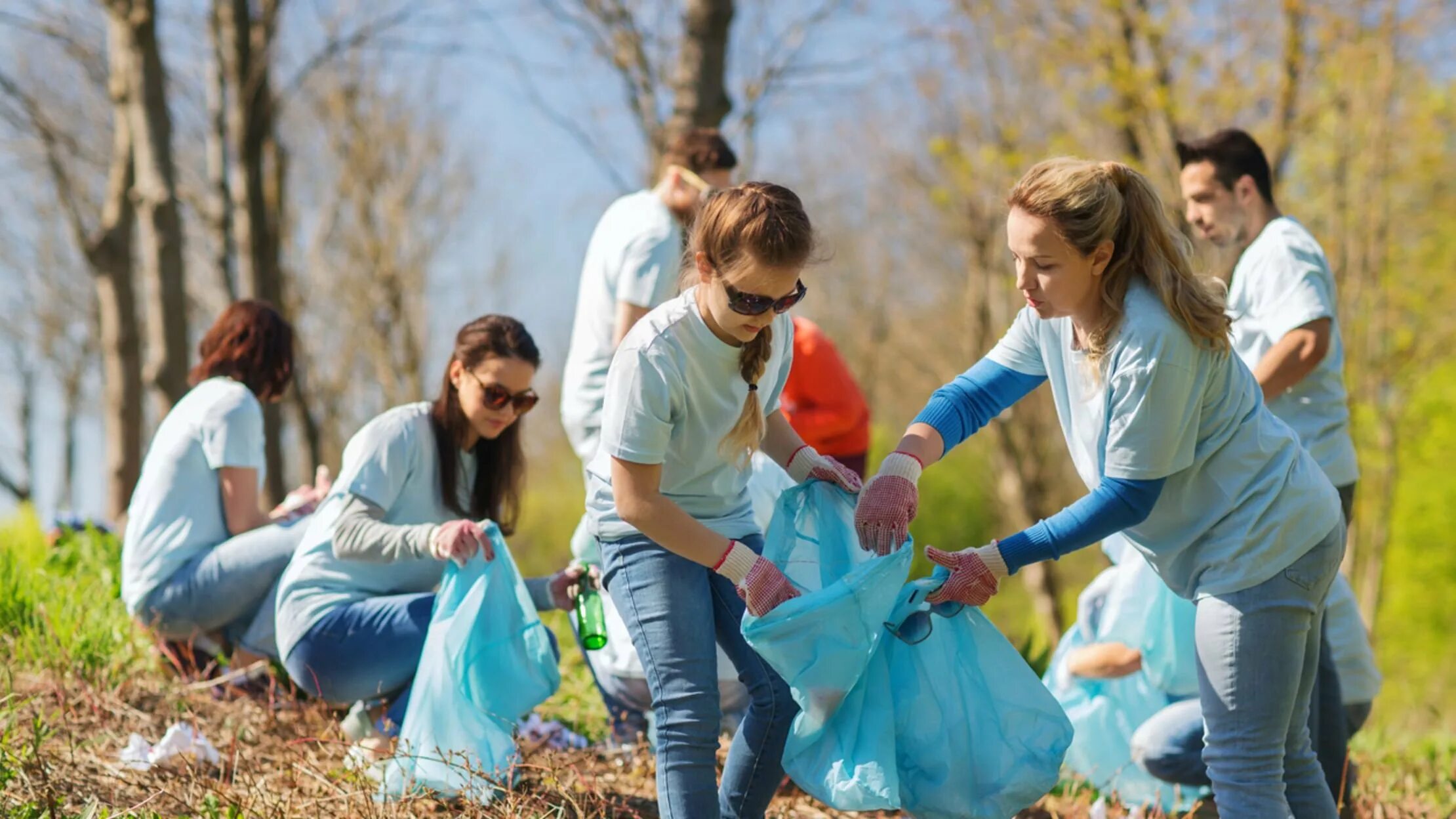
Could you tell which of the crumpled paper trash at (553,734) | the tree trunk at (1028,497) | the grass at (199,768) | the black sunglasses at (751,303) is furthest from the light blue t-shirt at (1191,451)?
the tree trunk at (1028,497)

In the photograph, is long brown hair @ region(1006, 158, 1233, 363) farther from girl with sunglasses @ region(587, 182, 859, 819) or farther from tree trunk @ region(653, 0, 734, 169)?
tree trunk @ region(653, 0, 734, 169)

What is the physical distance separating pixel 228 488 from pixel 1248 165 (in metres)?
3.21

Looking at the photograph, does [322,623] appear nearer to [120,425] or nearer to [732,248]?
[732,248]

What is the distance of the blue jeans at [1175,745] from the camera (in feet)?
10.9

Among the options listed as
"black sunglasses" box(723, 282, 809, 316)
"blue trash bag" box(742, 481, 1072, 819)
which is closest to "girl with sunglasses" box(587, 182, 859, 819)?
"black sunglasses" box(723, 282, 809, 316)

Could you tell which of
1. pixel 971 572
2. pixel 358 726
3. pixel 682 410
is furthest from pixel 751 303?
pixel 358 726

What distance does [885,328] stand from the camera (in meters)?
17.9

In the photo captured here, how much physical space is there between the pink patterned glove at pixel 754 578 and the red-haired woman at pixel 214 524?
1.96 metres

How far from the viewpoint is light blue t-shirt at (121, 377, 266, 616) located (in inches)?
152

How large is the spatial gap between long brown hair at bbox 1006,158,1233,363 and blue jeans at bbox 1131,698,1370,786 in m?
1.42

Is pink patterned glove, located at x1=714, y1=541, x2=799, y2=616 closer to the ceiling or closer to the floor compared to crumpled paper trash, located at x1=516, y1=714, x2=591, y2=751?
closer to the ceiling

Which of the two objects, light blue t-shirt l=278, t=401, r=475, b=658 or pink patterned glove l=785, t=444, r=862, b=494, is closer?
pink patterned glove l=785, t=444, r=862, b=494

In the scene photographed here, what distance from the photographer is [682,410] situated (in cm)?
244

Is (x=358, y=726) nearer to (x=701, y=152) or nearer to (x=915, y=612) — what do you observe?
(x=915, y=612)
